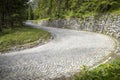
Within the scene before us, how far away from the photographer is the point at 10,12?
2011 centimetres

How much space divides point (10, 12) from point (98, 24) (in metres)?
11.0

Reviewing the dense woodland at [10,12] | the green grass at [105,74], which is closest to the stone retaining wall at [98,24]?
the green grass at [105,74]

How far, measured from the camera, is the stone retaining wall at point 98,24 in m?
15.6

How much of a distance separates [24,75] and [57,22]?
24.9 m

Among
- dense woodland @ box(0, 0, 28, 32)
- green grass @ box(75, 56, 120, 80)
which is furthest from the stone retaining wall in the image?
dense woodland @ box(0, 0, 28, 32)

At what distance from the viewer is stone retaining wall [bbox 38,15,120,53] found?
15.6m

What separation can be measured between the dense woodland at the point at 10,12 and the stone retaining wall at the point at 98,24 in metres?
8.52

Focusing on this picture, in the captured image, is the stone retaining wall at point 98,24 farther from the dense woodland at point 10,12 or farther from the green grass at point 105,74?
the dense woodland at point 10,12

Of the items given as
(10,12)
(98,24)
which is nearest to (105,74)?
(98,24)

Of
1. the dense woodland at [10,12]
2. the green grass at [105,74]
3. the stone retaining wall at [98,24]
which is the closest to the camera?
the green grass at [105,74]

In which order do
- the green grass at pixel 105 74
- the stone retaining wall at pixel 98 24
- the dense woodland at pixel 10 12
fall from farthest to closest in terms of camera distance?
the dense woodland at pixel 10 12
the stone retaining wall at pixel 98 24
the green grass at pixel 105 74

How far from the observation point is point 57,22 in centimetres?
3156

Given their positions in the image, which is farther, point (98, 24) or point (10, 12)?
point (10, 12)

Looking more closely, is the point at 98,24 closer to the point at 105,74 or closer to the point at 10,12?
the point at 10,12
